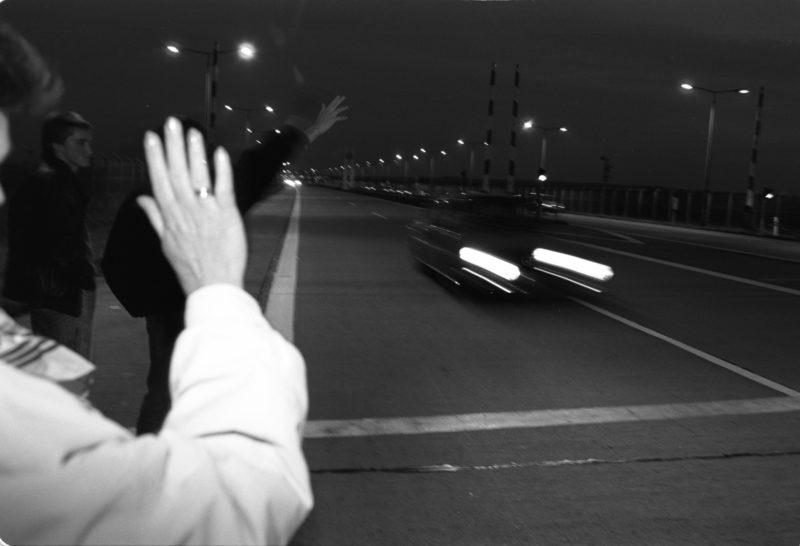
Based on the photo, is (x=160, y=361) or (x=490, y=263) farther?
(x=490, y=263)

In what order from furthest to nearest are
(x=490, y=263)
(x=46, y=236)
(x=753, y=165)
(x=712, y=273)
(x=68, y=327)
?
(x=753, y=165)
(x=712, y=273)
(x=490, y=263)
(x=68, y=327)
(x=46, y=236)

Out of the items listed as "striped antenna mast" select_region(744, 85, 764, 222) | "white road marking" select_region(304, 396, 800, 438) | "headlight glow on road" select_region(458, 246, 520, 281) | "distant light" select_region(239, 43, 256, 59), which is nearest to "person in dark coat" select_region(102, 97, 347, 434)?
"distant light" select_region(239, 43, 256, 59)

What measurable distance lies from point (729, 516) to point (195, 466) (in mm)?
4165

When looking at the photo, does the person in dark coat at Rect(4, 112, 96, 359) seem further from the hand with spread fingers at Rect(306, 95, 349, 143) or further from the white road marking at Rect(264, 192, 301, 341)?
→ the white road marking at Rect(264, 192, 301, 341)

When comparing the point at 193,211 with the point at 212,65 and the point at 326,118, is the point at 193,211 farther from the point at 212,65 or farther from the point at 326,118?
the point at 326,118

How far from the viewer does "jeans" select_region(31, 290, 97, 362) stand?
1.19 m

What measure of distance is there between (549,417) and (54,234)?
5.55 m

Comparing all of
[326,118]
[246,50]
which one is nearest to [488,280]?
[326,118]

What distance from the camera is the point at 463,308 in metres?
11.9

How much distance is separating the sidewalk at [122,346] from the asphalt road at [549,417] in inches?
41.1

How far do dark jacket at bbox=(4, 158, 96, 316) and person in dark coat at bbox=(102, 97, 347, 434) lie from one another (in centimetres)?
16

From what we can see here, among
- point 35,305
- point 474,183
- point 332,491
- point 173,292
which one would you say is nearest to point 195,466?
point 35,305

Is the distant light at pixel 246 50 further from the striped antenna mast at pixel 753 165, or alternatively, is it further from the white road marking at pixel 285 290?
the striped antenna mast at pixel 753 165

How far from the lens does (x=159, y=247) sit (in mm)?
1639
